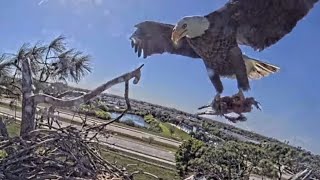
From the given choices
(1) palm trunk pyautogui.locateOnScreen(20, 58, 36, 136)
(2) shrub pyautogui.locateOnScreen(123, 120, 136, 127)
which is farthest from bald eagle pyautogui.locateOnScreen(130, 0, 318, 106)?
(2) shrub pyautogui.locateOnScreen(123, 120, 136, 127)

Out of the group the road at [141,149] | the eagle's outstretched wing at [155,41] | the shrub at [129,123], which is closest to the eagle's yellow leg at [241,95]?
the eagle's outstretched wing at [155,41]

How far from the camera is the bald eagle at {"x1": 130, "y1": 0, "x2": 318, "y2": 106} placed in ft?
11.7

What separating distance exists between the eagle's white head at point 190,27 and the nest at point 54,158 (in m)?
1.18

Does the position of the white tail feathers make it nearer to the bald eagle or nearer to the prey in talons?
the bald eagle

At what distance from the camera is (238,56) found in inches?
156

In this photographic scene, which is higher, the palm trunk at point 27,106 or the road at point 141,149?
the palm trunk at point 27,106

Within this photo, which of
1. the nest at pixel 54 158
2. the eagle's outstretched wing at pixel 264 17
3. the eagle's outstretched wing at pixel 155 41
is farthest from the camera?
the eagle's outstretched wing at pixel 155 41

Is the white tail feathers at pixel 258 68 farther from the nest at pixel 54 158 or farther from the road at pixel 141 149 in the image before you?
the road at pixel 141 149

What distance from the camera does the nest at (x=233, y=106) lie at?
3.55 metres

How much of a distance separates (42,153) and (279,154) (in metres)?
11.1

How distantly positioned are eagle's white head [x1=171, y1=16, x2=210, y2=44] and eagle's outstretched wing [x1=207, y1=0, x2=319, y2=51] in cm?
11

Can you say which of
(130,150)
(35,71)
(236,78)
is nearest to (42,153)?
(236,78)

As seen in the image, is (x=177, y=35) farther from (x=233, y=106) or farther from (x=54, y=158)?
(x=54, y=158)

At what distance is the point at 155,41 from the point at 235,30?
0.85 meters
